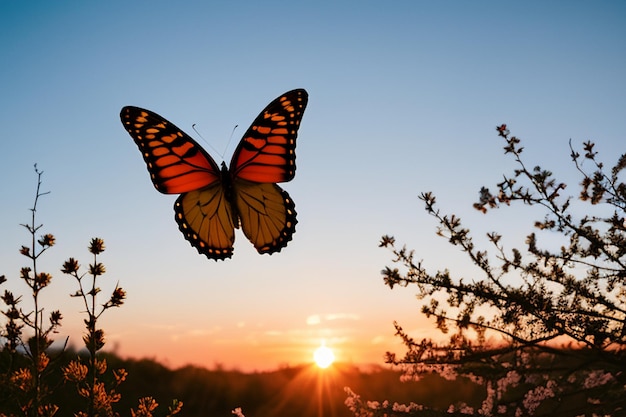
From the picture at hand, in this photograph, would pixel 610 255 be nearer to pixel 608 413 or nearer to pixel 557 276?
pixel 557 276

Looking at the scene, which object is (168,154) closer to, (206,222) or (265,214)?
(206,222)

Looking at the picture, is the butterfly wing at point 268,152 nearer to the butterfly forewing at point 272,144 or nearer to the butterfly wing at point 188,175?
the butterfly forewing at point 272,144

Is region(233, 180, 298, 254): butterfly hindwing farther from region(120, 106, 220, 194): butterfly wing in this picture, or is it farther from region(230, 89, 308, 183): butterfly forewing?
Result: region(120, 106, 220, 194): butterfly wing

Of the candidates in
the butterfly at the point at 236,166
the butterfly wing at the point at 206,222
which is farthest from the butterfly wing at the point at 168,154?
the butterfly wing at the point at 206,222

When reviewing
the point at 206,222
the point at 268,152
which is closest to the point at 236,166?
the point at 268,152

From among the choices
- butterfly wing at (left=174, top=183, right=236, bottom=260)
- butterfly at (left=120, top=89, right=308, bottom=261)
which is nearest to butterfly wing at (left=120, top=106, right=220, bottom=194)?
butterfly at (left=120, top=89, right=308, bottom=261)

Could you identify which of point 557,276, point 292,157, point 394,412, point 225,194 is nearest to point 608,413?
point 557,276
